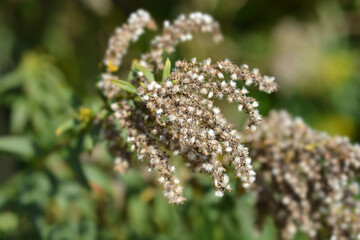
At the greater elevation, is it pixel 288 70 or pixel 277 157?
pixel 288 70

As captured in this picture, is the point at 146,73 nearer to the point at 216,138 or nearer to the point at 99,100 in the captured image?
the point at 216,138

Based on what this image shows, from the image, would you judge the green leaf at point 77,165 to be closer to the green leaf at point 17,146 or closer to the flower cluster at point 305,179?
the green leaf at point 17,146

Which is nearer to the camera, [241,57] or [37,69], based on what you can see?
[37,69]

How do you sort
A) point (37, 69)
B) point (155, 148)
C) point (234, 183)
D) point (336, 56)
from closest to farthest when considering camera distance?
point (155, 148)
point (234, 183)
point (37, 69)
point (336, 56)

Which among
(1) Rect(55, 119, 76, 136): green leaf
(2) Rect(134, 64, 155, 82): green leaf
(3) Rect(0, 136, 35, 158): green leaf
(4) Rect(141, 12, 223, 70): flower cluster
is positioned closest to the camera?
(2) Rect(134, 64, 155, 82): green leaf

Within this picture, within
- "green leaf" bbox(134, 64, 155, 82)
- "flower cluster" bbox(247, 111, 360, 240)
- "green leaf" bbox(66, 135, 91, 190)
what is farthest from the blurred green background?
"green leaf" bbox(134, 64, 155, 82)

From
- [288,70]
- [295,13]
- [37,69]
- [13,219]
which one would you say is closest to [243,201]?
[13,219]

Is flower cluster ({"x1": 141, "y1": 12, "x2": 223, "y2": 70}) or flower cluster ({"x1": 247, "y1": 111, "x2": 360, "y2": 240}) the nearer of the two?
flower cluster ({"x1": 141, "y1": 12, "x2": 223, "y2": 70})

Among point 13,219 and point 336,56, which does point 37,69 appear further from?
point 336,56

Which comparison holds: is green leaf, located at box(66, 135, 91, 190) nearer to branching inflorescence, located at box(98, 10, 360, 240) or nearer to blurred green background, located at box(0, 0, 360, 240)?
blurred green background, located at box(0, 0, 360, 240)
